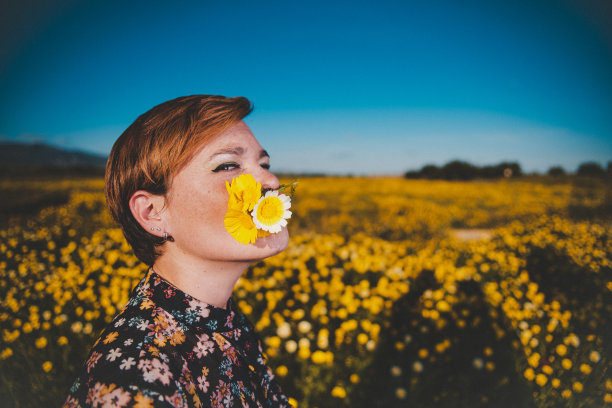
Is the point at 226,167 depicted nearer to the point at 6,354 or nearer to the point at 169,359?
the point at 169,359

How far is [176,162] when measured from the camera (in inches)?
37.0

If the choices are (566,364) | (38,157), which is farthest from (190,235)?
(38,157)

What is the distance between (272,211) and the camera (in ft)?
3.12

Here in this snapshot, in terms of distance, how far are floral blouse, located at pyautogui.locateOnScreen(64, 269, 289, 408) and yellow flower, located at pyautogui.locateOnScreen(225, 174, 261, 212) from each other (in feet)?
1.20

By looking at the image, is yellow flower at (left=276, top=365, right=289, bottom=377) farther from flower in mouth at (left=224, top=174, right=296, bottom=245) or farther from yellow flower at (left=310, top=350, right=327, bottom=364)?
flower in mouth at (left=224, top=174, right=296, bottom=245)

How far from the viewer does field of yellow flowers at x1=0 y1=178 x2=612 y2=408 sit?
2137 mm

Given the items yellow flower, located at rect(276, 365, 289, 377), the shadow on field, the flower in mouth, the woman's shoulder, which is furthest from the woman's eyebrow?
the shadow on field

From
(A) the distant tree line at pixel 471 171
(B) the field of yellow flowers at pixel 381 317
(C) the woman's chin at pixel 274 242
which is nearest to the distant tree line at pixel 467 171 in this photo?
(A) the distant tree line at pixel 471 171

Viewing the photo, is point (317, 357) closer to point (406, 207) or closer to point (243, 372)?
point (243, 372)

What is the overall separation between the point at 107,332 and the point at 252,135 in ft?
2.41

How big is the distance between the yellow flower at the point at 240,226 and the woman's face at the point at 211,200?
0.19 ft

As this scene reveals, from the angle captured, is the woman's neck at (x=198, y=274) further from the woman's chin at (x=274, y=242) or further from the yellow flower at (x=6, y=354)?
the yellow flower at (x=6, y=354)

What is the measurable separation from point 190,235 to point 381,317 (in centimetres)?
223

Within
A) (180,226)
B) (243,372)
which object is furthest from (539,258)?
(180,226)
